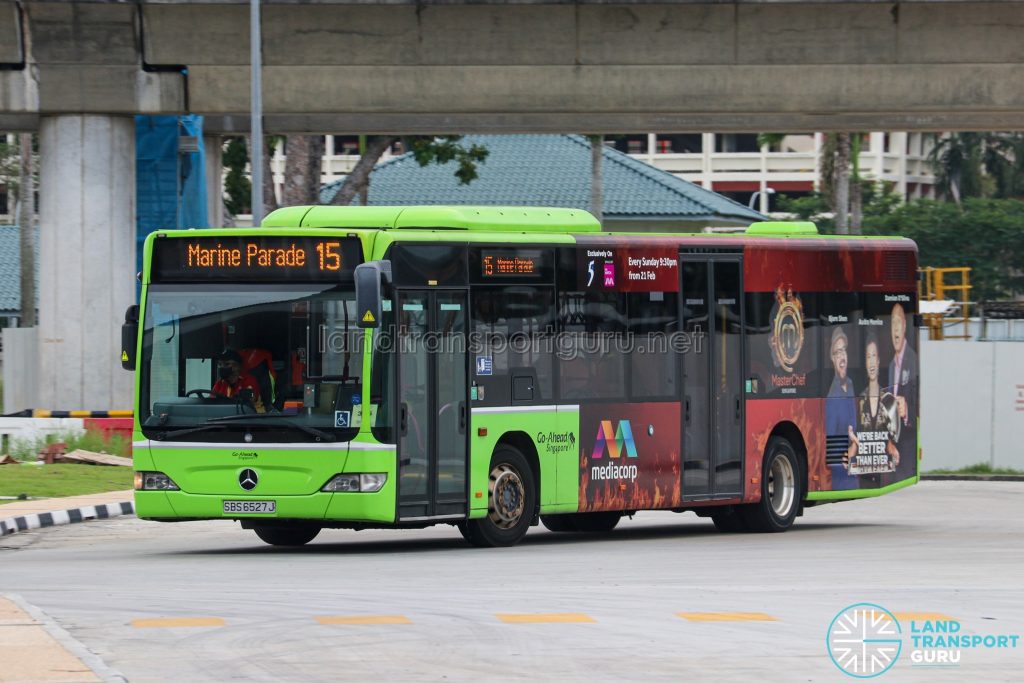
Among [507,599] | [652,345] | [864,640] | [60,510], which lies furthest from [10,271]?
[864,640]

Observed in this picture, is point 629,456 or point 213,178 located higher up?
point 213,178

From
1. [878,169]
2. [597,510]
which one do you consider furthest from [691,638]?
[878,169]

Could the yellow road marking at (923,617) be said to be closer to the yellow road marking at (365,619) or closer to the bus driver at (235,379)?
the yellow road marking at (365,619)

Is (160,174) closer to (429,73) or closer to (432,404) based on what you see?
(429,73)

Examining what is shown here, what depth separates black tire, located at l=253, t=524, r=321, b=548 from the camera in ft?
60.4

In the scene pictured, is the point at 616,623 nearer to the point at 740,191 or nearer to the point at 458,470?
the point at 458,470

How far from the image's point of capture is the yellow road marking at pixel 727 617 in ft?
41.1

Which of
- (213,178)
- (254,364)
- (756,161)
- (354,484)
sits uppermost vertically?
(756,161)

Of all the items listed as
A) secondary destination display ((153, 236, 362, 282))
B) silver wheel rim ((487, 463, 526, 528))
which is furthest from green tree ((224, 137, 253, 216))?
silver wheel rim ((487, 463, 526, 528))

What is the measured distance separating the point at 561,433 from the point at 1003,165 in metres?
80.5

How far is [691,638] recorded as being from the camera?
38.2ft

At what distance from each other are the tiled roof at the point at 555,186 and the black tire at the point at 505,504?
138ft

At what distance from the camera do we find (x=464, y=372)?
679 inches

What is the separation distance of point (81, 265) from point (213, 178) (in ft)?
21.4
